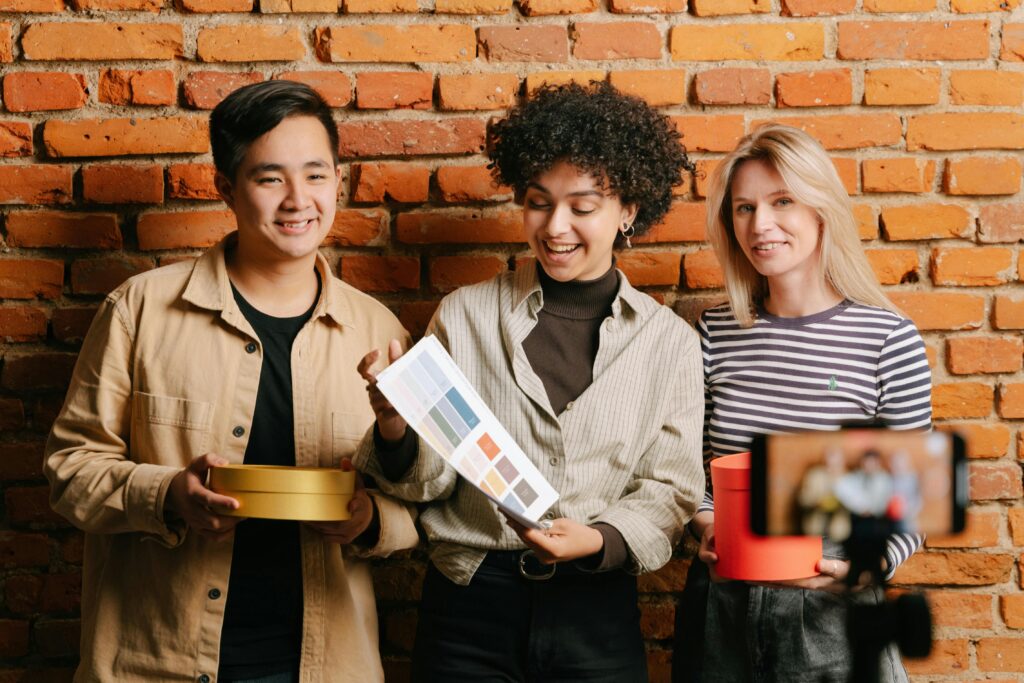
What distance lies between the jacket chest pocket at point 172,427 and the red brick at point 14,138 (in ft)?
2.48

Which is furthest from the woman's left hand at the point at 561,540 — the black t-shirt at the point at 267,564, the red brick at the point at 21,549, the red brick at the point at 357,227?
the red brick at the point at 21,549

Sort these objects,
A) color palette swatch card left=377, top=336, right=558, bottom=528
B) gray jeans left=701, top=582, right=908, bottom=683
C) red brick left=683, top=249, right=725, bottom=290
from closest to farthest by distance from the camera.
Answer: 1. color palette swatch card left=377, top=336, right=558, bottom=528
2. gray jeans left=701, top=582, right=908, bottom=683
3. red brick left=683, top=249, right=725, bottom=290

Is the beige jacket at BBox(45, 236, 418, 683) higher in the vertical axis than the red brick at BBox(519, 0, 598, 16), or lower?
lower

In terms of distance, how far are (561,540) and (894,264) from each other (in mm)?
1123

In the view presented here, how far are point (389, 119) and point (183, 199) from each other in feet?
1.64

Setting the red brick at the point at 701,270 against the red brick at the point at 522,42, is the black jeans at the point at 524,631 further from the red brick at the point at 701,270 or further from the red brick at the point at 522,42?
the red brick at the point at 522,42

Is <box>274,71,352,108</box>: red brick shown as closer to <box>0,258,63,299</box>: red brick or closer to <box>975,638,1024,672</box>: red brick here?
<box>0,258,63,299</box>: red brick

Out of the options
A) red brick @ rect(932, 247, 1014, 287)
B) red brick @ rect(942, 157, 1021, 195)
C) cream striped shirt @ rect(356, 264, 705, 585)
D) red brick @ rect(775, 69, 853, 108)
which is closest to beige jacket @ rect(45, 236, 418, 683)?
cream striped shirt @ rect(356, 264, 705, 585)

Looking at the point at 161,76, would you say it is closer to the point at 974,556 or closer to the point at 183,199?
the point at 183,199

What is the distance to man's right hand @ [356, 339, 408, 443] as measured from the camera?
1.48 meters

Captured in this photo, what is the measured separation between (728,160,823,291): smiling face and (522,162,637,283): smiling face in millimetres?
286

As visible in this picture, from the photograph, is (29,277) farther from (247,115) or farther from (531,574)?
(531,574)

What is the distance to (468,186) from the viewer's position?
82.8 inches

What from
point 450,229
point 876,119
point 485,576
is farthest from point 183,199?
point 876,119
